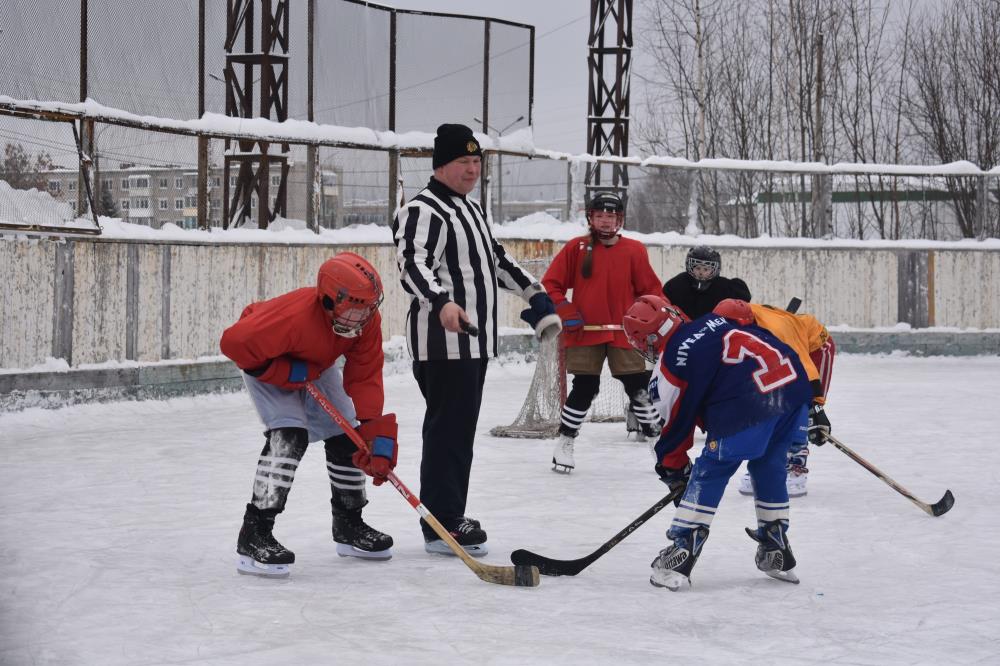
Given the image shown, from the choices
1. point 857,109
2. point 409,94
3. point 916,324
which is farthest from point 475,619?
point 857,109

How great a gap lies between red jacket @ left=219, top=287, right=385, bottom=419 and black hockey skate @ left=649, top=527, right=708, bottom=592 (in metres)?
0.98

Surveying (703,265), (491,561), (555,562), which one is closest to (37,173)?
(703,265)

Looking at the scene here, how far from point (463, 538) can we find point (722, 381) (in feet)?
3.35

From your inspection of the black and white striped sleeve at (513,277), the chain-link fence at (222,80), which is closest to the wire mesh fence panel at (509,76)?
the chain-link fence at (222,80)

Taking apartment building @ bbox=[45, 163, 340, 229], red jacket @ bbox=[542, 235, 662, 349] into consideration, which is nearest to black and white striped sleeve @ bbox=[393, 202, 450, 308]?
red jacket @ bbox=[542, 235, 662, 349]

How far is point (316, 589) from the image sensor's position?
3.79 metres

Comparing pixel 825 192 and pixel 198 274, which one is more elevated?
pixel 825 192

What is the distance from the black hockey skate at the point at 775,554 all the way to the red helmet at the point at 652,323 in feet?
2.14

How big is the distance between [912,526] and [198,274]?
5314mm

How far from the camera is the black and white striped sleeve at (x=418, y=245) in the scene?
4.16m

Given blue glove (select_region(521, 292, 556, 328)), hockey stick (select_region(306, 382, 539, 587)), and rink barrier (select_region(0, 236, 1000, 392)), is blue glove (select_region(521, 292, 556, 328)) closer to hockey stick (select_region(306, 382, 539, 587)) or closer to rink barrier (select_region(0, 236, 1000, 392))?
hockey stick (select_region(306, 382, 539, 587))

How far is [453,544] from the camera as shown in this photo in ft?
12.8

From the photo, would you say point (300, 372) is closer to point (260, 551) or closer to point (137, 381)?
point (260, 551)

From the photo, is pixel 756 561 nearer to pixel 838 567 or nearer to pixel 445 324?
pixel 838 567
